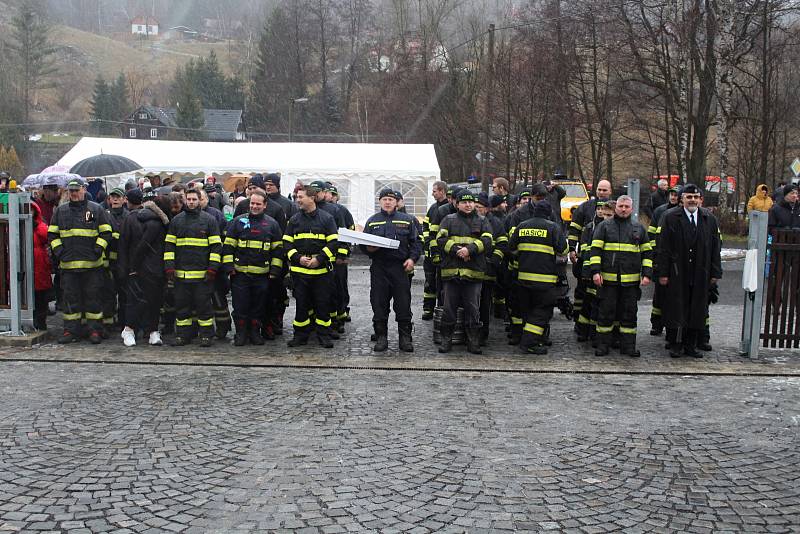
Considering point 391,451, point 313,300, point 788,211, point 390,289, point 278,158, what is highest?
point 278,158

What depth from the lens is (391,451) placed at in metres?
5.87

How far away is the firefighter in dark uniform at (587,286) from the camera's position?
9.70 m

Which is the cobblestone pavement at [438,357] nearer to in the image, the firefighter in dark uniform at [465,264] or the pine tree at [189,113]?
the firefighter in dark uniform at [465,264]

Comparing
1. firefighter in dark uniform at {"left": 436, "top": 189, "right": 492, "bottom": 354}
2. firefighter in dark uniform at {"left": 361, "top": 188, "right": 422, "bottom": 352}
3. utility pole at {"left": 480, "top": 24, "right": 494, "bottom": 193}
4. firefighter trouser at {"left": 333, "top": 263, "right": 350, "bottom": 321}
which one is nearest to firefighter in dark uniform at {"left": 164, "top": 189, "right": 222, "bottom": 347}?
firefighter trouser at {"left": 333, "top": 263, "right": 350, "bottom": 321}

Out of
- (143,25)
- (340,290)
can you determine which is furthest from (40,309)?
(143,25)

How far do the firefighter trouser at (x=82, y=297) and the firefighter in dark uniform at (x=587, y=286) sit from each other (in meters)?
5.99

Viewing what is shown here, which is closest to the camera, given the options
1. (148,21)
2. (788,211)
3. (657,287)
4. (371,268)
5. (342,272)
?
(371,268)

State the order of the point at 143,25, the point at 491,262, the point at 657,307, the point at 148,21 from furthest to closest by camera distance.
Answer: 1. the point at 143,25
2. the point at 148,21
3. the point at 657,307
4. the point at 491,262

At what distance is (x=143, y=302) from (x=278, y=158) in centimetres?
1677

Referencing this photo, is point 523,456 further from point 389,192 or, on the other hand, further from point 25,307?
point 25,307

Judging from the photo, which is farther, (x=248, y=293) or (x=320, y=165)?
(x=320, y=165)

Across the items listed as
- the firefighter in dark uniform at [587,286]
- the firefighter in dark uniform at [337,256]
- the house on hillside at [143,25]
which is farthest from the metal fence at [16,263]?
the house on hillside at [143,25]

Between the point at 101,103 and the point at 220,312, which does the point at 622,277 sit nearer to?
the point at 220,312

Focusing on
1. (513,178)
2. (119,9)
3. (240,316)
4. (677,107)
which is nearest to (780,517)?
(240,316)
